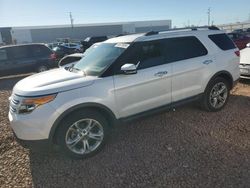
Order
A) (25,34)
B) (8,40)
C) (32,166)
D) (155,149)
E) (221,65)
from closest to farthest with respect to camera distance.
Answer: (32,166)
(155,149)
(221,65)
(8,40)
(25,34)

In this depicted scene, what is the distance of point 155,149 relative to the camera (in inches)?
160

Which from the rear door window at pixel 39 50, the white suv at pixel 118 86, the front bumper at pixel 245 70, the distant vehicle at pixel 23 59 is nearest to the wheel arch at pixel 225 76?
the white suv at pixel 118 86

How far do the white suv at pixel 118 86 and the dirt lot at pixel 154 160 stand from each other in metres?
0.36

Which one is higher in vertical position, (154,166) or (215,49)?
(215,49)

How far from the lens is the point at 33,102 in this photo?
3.47 metres

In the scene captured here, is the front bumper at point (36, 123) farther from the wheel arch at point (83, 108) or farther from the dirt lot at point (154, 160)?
the dirt lot at point (154, 160)

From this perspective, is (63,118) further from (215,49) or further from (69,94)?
(215,49)

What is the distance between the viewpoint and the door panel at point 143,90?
4.03 m

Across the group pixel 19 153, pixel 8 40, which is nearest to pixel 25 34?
pixel 8 40

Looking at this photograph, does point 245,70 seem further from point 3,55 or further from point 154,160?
point 3,55

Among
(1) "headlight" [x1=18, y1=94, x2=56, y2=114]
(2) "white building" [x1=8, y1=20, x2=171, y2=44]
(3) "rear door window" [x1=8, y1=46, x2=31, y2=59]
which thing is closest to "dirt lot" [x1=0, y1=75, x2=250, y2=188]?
(1) "headlight" [x1=18, y1=94, x2=56, y2=114]

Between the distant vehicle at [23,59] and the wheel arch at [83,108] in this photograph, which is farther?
the distant vehicle at [23,59]

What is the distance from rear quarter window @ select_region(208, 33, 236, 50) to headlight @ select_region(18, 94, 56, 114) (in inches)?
140

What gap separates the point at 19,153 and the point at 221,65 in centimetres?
423
